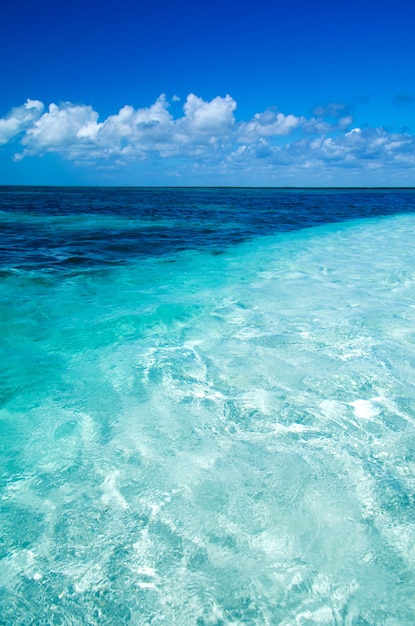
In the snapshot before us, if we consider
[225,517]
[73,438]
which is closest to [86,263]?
[73,438]

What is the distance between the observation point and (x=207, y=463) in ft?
10.5

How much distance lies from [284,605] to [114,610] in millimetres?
941

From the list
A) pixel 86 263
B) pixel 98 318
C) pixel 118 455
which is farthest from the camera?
pixel 86 263

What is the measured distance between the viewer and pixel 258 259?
13.1 metres

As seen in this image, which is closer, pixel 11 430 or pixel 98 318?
pixel 11 430

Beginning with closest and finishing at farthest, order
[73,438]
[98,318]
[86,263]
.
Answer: [73,438] → [98,318] → [86,263]

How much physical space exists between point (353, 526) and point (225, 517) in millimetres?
872

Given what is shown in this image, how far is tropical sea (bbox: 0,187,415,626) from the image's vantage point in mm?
2182

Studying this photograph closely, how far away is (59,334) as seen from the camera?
6.14 m

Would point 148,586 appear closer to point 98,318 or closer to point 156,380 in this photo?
point 156,380

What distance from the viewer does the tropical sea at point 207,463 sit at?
218 cm

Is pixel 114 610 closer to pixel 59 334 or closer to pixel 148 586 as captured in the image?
pixel 148 586

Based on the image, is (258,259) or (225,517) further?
(258,259)

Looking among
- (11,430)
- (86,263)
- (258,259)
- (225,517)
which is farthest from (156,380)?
(258,259)
